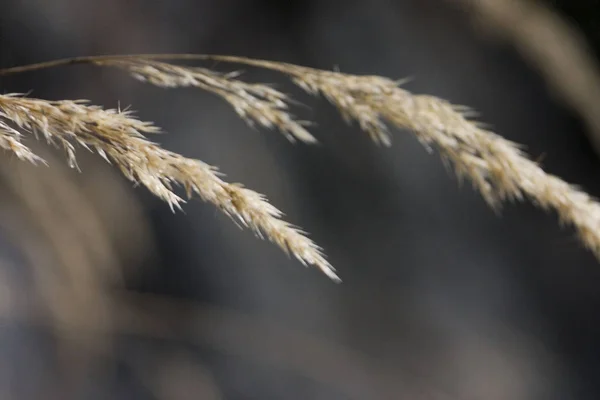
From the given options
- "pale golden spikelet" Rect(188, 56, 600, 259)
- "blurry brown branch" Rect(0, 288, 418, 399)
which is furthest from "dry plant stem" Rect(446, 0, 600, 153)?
"blurry brown branch" Rect(0, 288, 418, 399)

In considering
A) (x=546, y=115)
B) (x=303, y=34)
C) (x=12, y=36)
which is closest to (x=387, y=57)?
(x=303, y=34)

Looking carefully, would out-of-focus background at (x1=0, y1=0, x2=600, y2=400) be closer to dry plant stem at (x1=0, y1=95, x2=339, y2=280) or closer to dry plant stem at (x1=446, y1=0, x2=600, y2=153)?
dry plant stem at (x1=446, y1=0, x2=600, y2=153)

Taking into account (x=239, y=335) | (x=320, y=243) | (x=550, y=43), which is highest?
(x=550, y=43)

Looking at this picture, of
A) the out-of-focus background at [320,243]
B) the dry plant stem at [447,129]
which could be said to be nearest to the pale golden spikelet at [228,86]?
the dry plant stem at [447,129]

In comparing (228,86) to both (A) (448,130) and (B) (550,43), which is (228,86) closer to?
(A) (448,130)

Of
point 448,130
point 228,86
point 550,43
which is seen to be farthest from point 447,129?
point 550,43

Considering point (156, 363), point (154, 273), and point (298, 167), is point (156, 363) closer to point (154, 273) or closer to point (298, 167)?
point (154, 273)
